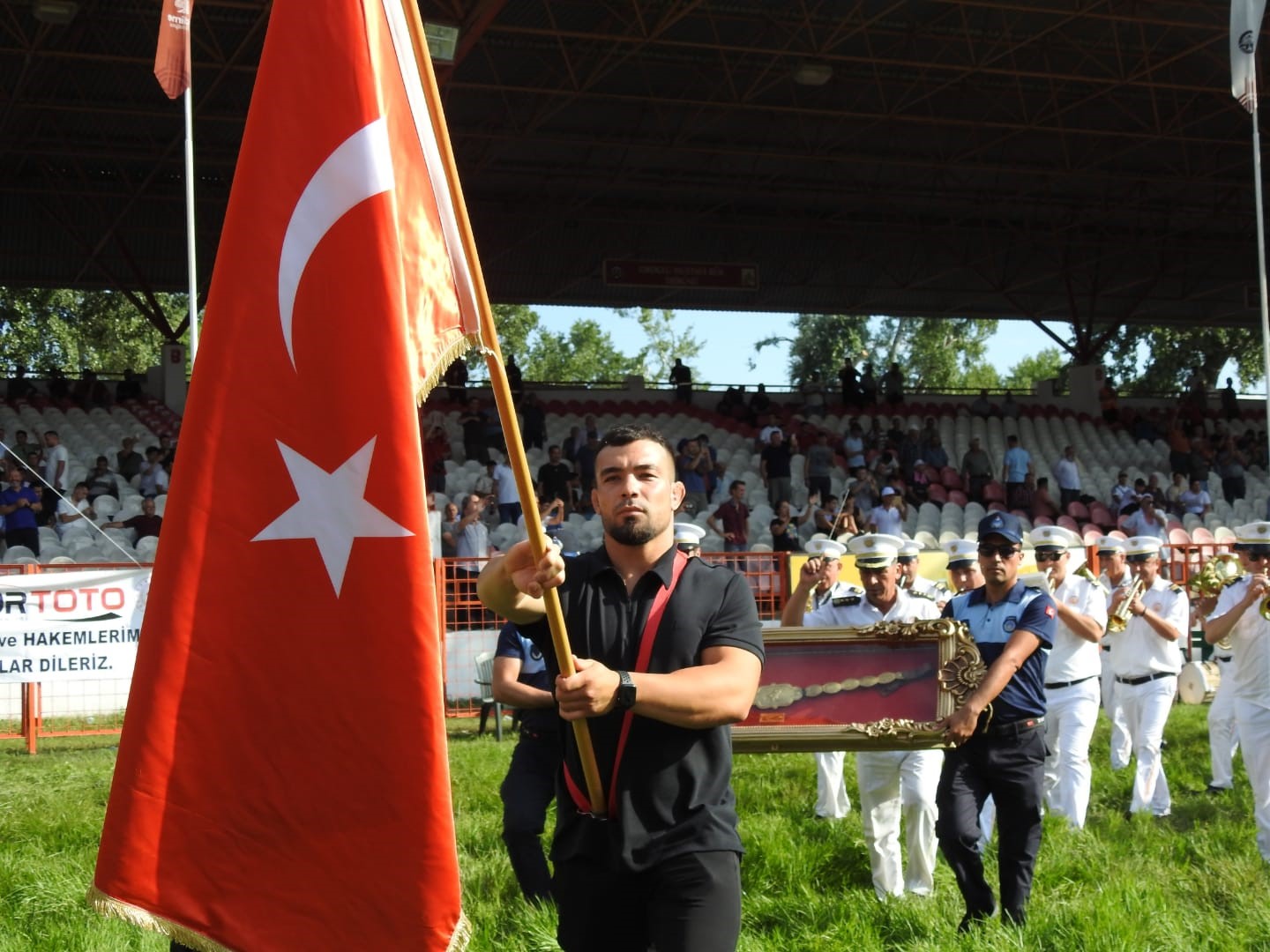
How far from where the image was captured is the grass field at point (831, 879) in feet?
21.3

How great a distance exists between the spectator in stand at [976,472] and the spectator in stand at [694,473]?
5.52 metres

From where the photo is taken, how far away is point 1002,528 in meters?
7.17

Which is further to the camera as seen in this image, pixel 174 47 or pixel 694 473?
pixel 694 473

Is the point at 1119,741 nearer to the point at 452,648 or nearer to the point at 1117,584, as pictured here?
the point at 1117,584

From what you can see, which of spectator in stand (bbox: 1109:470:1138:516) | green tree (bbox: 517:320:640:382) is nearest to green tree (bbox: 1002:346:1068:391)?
green tree (bbox: 517:320:640:382)

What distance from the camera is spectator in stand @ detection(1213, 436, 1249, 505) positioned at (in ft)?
93.8

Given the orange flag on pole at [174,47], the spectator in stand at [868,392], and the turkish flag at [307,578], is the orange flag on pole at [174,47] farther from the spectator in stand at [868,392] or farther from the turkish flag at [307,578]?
the spectator in stand at [868,392]

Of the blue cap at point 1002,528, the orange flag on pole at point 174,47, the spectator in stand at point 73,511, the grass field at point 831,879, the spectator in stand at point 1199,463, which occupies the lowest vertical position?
the grass field at point 831,879

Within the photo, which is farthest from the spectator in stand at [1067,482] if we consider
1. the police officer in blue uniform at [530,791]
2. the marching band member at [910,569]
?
the police officer in blue uniform at [530,791]

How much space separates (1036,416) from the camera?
111 ft

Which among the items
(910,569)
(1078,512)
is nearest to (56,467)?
(910,569)

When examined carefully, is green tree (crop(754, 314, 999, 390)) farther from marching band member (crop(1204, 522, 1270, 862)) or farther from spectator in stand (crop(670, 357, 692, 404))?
marching band member (crop(1204, 522, 1270, 862))

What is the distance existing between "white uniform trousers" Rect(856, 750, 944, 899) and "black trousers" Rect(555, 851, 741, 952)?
420 centimetres

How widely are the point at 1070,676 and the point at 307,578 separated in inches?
298
